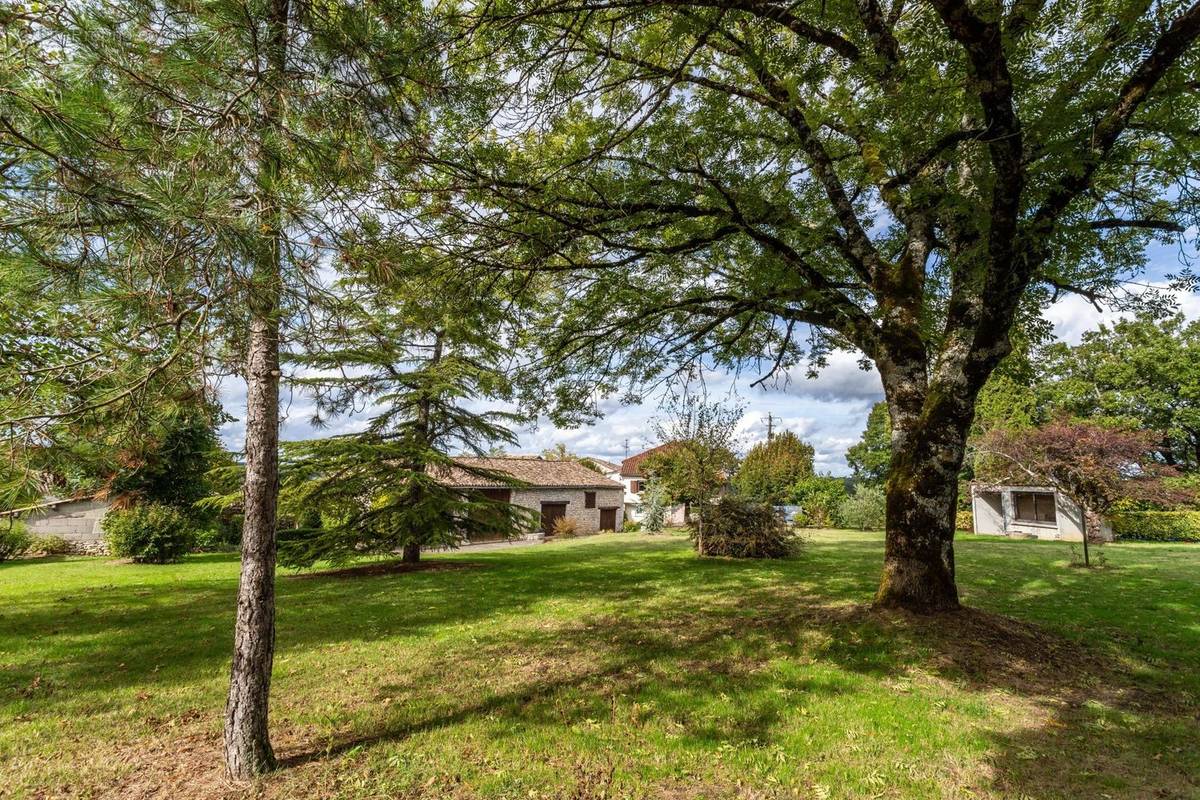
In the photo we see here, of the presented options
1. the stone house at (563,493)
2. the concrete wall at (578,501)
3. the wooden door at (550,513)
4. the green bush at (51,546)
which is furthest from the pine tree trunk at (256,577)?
the wooden door at (550,513)

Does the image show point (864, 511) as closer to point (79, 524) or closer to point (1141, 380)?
point (1141, 380)

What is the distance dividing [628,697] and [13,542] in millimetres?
22449

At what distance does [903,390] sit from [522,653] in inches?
243

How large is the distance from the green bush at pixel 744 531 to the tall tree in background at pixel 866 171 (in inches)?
327

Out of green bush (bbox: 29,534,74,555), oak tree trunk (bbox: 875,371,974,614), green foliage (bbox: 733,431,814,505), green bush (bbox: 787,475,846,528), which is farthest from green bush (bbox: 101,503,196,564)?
green bush (bbox: 787,475,846,528)

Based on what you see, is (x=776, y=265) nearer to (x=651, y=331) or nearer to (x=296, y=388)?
(x=651, y=331)

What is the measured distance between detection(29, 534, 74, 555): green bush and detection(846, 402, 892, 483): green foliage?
4502 cm

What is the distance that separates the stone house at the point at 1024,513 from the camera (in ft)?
74.2

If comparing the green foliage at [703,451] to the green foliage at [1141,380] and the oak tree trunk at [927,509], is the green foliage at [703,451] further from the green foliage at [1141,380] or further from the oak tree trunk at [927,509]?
the green foliage at [1141,380]

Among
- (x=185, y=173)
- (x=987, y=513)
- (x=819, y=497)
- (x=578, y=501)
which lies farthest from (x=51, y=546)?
(x=987, y=513)

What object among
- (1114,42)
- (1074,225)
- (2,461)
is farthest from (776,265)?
(2,461)

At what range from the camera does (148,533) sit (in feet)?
50.6

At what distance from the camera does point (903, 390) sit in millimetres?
7105

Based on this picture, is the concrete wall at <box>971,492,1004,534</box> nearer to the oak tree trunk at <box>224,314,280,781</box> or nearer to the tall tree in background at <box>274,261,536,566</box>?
the tall tree in background at <box>274,261,536,566</box>
